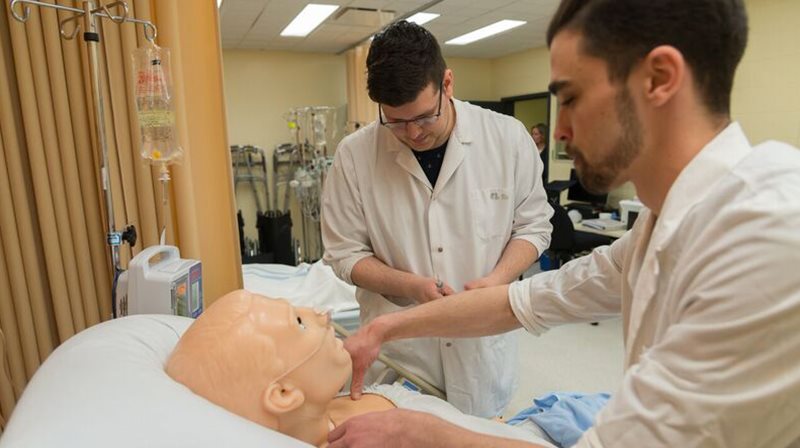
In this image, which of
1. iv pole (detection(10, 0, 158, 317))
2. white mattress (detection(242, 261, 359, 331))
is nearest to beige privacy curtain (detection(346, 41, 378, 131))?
white mattress (detection(242, 261, 359, 331))

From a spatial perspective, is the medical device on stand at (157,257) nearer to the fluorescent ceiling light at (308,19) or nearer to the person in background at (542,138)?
the fluorescent ceiling light at (308,19)

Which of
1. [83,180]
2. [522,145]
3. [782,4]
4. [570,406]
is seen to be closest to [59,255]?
[83,180]

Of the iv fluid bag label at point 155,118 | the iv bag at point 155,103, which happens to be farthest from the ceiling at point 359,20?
the iv fluid bag label at point 155,118

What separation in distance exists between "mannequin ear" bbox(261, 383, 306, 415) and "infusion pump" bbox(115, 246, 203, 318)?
0.54 metres

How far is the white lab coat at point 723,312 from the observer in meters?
0.58

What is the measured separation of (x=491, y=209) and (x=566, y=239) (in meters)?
2.80

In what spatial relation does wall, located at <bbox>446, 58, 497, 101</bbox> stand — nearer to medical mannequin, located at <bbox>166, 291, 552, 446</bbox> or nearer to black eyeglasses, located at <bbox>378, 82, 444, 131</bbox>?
black eyeglasses, located at <bbox>378, 82, 444, 131</bbox>

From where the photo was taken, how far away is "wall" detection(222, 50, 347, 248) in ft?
20.8

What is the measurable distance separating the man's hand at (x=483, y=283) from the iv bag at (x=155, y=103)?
3.38 ft

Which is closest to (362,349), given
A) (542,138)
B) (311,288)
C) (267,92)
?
(311,288)

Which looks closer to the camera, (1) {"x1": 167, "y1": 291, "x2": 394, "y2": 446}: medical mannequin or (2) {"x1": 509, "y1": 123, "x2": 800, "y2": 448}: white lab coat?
(2) {"x1": 509, "y1": 123, "x2": 800, "y2": 448}: white lab coat

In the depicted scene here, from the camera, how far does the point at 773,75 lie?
420cm

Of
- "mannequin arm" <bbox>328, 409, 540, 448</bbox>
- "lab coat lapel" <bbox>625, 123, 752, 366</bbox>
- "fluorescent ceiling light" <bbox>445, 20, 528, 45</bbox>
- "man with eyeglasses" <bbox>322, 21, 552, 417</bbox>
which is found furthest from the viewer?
"fluorescent ceiling light" <bbox>445, 20, 528, 45</bbox>

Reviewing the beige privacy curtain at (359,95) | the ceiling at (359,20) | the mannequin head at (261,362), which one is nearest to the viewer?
the mannequin head at (261,362)
